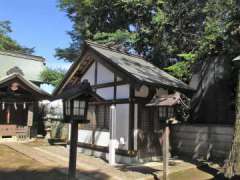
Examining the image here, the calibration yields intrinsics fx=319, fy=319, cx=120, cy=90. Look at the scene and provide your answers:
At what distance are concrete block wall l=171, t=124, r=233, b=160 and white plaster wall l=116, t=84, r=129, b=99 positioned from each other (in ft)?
11.8

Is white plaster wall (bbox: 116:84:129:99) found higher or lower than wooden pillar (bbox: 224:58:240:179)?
higher

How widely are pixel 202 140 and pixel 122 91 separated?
438 centimetres

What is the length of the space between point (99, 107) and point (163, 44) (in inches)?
387

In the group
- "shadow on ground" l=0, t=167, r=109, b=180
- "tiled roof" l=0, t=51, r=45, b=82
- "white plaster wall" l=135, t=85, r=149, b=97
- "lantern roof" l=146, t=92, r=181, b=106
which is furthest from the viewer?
"tiled roof" l=0, t=51, r=45, b=82

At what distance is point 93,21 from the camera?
2875cm

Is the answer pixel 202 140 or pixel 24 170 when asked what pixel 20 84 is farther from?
pixel 202 140

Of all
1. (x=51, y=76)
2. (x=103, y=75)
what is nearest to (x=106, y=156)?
(x=103, y=75)

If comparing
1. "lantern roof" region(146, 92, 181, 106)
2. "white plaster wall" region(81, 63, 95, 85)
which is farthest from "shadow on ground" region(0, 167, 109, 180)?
"white plaster wall" region(81, 63, 95, 85)

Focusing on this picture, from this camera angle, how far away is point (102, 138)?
14.6 m

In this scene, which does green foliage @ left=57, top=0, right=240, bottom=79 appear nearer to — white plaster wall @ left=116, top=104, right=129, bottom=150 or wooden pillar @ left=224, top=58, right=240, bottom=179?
white plaster wall @ left=116, top=104, right=129, bottom=150

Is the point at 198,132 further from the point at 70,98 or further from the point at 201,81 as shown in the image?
the point at 70,98

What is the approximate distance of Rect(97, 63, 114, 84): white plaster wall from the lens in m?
14.8

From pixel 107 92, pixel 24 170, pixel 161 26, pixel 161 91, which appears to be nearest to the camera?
pixel 24 170

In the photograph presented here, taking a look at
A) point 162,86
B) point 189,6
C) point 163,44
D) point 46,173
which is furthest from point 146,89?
point 189,6
